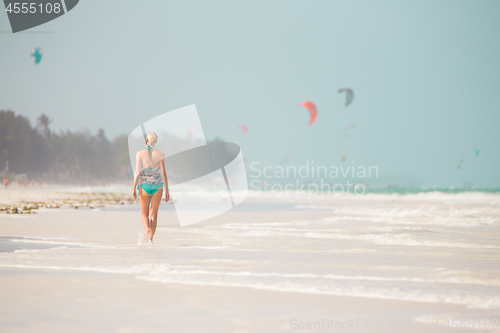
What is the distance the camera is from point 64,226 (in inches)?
418

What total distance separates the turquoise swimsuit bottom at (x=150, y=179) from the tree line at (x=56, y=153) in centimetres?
6933

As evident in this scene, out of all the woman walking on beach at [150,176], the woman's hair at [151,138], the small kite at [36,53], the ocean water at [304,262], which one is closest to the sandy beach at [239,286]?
the ocean water at [304,262]

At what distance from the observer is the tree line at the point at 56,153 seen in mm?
75125

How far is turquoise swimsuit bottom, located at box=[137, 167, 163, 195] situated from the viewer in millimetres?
7301

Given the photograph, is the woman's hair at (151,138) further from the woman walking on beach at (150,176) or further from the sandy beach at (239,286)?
the sandy beach at (239,286)

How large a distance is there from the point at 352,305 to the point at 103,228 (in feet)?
25.5

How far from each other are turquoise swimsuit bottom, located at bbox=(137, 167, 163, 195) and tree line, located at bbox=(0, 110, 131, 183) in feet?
227

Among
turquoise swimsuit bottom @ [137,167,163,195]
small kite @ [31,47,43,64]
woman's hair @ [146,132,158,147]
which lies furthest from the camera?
small kite @ [31,47,43,64]

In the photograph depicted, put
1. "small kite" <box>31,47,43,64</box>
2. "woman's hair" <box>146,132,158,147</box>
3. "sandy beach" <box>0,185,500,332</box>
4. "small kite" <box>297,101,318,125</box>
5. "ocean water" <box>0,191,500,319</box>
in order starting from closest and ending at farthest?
"sandy beach" <box>0,185,500,332</box>
"ocean water" <box>0,191,500,319</box>
"woman's hair" <box>146,132,158,147</box>
"small kite" <box>31,47,43,64</box>
"small kite" <box>297,101,318,125</box>

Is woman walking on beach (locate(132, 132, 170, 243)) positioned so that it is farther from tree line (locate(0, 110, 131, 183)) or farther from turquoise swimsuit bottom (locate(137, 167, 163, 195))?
tree line (locate(0, 110, 131, 183))

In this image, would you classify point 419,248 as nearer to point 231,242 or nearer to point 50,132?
point 231,242

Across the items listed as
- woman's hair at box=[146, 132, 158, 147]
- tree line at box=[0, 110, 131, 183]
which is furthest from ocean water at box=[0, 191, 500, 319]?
tree line at box=[0, 110, 131, 183]

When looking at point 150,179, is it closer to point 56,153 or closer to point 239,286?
point 239,286

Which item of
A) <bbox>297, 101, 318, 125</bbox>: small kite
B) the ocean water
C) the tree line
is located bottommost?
the tree line
